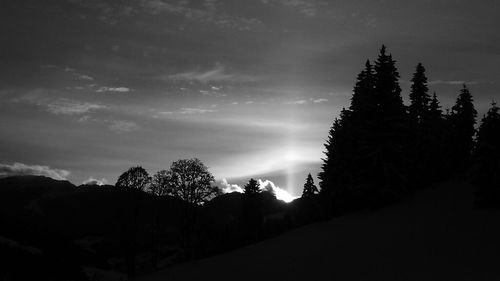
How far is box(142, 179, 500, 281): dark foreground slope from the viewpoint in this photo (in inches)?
848

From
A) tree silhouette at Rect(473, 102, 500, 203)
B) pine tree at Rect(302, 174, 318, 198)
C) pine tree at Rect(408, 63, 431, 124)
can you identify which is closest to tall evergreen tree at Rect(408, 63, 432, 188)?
pine tree at Rect(408, 63, 431, 124)

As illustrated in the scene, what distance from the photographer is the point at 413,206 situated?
38.1m

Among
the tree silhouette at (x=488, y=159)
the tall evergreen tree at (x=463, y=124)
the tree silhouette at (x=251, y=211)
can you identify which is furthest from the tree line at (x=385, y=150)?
the tree silhouette at (x=251, y=211)

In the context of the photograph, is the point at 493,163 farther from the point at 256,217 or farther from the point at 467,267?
the point at 256,217

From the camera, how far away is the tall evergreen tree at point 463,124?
60.8 metres

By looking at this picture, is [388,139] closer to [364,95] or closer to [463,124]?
[364,95]

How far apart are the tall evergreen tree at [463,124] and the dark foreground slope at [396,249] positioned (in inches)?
883

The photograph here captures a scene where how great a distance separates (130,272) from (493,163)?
1527 inches

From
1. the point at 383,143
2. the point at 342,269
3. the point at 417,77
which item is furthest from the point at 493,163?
the point at 417,77

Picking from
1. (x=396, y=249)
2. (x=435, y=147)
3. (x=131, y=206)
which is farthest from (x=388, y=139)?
(x=131, y=206)

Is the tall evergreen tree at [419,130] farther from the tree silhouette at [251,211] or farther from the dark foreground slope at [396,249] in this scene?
the tree silhouette at [251,211]

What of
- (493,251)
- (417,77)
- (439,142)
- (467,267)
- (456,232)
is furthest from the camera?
(417,77)

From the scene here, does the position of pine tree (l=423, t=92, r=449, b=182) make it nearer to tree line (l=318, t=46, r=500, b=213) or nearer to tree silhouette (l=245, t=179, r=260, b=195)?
tree line (l=318, t=46, r=500, b=213)

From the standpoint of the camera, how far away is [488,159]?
33.3m
